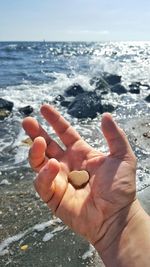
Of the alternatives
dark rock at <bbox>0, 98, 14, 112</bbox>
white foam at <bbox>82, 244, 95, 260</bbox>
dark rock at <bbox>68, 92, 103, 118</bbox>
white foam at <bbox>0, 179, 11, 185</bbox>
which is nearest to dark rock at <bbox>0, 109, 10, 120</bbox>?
dark rock at <bbox>0, 98, 14, 112</bbox>

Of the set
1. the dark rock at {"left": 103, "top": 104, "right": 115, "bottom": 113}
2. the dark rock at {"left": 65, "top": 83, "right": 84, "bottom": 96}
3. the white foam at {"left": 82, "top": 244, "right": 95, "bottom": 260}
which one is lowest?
the dark rock at {"left": 65, "top": 83, "right": 84, "bottom": 96}

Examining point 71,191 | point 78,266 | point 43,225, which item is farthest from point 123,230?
point 43,225

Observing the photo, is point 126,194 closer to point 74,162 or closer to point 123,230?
point 123,230

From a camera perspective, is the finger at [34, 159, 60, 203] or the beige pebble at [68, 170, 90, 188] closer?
the finger at [34, 159, 60, 203]

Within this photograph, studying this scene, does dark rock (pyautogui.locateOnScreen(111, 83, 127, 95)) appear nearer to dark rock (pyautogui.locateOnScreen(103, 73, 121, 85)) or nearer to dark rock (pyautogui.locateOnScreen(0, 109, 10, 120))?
dark rock (pyautogui.locateOnScreen(103, 73, 121, 85))

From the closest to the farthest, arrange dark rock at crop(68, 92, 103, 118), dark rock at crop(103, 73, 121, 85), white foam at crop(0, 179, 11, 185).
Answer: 1. white foam at crop(0, 179, 11, 185)
2. dark rock at crop(68, 92, 103, 118)
3. dark rock at crop(103, 73, 121, 85)

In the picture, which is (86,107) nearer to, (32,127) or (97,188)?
(32,127)

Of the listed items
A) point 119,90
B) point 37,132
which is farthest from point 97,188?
point 119,90
